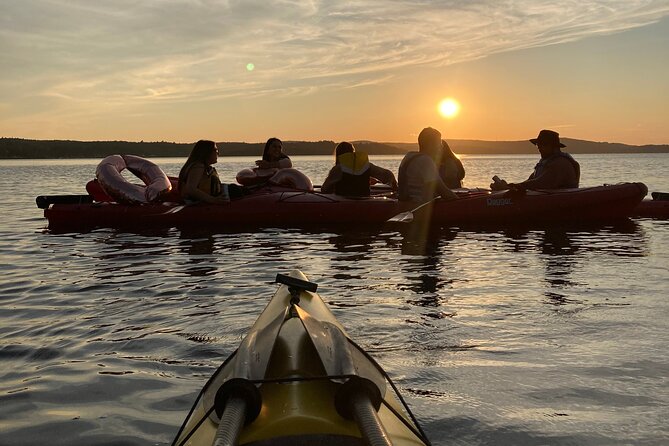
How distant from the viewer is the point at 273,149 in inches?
544

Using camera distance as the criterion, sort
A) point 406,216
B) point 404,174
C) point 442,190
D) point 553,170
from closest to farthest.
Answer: point 406,216, point 404,174, point 442,190, point 553,170

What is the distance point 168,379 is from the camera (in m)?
4.14

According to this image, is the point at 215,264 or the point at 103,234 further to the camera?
the point at 103,234

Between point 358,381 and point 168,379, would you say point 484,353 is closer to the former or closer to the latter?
point 168,379

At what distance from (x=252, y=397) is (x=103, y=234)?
411 inches

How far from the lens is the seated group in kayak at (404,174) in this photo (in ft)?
37.4

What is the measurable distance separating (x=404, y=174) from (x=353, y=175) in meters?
1.04

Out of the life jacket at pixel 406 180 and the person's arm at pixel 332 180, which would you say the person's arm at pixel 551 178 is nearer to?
the life jacket at pixel 406 180

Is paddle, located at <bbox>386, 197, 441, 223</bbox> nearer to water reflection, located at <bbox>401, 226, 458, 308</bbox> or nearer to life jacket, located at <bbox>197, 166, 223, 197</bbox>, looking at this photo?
water reflection, located at <bbox>401, 226, 458, 308</bbox>

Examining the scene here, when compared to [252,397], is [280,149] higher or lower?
higher

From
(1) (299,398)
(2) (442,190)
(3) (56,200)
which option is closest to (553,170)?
(2) (442,190)

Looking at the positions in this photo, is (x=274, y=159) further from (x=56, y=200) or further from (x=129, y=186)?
(x=56, y=200)

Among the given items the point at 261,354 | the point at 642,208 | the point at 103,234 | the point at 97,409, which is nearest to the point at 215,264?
the point at 103,234

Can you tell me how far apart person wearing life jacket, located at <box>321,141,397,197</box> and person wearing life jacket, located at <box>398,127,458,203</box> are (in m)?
0.78
